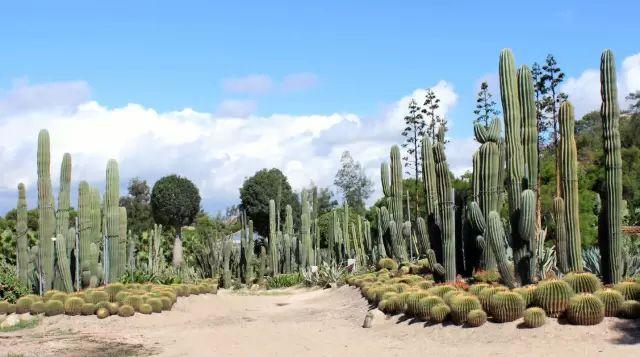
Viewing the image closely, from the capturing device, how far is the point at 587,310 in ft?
33.1

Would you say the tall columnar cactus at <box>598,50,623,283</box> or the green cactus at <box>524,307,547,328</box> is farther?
the tall columnar cactus at <box>598,50,623,283</box>

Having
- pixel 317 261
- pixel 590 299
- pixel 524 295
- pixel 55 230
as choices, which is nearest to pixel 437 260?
pixel 524 295

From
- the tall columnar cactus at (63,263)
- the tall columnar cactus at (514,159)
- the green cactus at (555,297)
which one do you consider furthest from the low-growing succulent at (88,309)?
the green cactus at (555,297)

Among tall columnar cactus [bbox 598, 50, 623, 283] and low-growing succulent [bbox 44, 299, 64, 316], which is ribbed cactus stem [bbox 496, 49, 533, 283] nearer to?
tall columnar cactus [bbox 598, 50, 623, 283]

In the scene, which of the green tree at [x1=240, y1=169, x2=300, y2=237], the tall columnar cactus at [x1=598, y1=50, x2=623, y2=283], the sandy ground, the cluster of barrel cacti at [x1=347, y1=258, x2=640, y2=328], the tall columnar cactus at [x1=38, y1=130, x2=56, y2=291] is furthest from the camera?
the green tree at [x1=240, y1=169, x2=300, y2=237]

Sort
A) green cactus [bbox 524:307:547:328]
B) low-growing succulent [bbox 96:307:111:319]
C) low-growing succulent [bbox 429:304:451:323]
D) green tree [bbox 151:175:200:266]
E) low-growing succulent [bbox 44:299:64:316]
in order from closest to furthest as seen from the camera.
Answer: green cactus [bbox 524:307:547:328], low-growing succulent [bbox 429:304:451:323], low-growing succulent [bbox 96:307:111:319], low-growing succulent [bbox 44:299:64:316], green tree [bbox 151:175:200:266]

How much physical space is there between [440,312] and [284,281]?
14.3 meters

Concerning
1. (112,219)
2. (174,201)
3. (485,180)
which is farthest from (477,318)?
(174,201)

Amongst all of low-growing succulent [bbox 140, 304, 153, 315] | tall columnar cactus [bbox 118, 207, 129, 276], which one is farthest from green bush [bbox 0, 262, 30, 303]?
low-growing succulent [bbox 140, 304, 153, 315]

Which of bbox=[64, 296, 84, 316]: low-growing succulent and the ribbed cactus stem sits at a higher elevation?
the ribbed cactus stem

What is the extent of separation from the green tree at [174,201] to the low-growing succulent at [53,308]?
17.1 meters

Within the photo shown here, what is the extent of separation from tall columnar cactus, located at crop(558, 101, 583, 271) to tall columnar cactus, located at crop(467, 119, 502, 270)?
188 centimetres

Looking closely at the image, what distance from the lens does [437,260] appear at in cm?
1702

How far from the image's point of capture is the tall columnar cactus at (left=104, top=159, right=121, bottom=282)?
17.8 m
